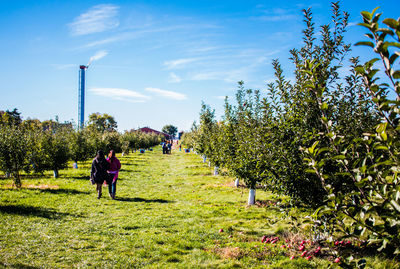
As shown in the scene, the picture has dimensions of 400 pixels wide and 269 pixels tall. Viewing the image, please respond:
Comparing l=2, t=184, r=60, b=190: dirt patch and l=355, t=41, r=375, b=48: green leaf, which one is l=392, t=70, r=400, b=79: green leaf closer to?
Answer: l=355, t=41, r=375, b=48: green leaf

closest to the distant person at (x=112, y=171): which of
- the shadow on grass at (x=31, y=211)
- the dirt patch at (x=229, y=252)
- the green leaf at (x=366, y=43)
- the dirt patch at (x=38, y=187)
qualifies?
the shadow on grass at (x=31, y=211)

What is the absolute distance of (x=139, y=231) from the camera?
794 centimetres

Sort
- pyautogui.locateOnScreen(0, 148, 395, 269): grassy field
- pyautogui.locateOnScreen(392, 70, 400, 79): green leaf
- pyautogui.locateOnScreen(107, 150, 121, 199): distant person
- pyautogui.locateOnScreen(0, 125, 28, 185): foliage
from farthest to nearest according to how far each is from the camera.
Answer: pyautogui.locateOnScreen(0, 125, 28, 185): foliage → pyautogui.locateOnScreen(107, 150, 121, 199): distant person → pyautogui.locateOnScreen(0, 148, 395, 269): grassy field → pyautogui.locateOnScreen(392, 70, 400, 79): green leaf

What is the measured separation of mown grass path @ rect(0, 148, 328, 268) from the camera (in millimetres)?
5926

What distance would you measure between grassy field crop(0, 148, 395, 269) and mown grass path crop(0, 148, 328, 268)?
22 mm

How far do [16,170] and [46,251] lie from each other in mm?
9440

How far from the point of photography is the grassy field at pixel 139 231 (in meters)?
5.88

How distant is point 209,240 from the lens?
715 centimetres

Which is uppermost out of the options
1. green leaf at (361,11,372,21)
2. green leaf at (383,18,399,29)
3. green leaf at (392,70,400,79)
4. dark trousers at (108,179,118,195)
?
green leaf at (361,11,372,21)

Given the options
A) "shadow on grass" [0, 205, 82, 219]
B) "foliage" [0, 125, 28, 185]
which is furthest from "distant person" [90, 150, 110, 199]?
"foliage" [0, 125, 28, 185]

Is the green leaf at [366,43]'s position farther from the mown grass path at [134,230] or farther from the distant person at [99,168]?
the distant person at [99,168]

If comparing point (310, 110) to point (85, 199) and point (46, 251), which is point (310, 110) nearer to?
point (46, 251)

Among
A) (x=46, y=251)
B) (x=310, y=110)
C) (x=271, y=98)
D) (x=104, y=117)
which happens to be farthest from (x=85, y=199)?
(x=104, y=117)

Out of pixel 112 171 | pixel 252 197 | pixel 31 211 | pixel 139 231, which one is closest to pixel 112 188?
pixel 112 171
